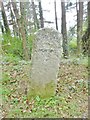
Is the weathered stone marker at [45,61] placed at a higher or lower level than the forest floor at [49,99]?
higher

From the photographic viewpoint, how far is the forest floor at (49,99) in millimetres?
5488

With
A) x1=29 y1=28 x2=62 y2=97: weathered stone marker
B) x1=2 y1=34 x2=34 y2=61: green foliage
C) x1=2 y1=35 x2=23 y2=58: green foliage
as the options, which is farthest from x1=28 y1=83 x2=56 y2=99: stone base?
x1=2 y1=35 x2=23 y2=58: green foliage

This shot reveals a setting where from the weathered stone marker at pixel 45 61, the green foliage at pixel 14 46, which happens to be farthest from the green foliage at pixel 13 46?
the weathered stone marker at pixel 45 61

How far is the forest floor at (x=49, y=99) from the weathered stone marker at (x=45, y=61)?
0.87 ft

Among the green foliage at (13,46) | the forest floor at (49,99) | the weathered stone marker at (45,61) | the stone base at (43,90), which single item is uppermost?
the weathered stone marker at (45,61)

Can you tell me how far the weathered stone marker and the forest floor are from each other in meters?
0.26

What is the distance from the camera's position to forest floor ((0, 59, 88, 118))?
549 cm

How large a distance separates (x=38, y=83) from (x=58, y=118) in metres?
1.03

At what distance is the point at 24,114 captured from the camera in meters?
5.48

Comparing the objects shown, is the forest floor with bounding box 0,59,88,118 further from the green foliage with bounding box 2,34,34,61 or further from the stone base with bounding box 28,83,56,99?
the green foliage with bounding box 2,34,34,61

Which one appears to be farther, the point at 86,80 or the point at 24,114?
the point at 86,80

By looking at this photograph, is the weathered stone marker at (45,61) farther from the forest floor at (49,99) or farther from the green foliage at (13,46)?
the green foliage at (13,46)

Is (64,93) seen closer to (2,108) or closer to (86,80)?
(86,80)

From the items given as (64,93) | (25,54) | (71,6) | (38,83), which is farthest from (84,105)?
(71,6)
